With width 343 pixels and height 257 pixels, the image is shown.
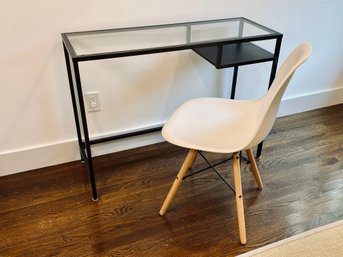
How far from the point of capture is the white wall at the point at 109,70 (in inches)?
61.0

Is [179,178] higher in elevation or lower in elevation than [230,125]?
lower

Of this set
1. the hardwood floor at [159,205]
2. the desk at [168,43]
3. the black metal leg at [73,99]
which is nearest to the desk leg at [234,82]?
the desk at [168,43]

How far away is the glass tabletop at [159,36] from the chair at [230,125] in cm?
30

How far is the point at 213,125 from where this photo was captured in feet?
4.88

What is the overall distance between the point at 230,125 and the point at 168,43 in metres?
0.47

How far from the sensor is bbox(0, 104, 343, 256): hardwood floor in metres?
1.44

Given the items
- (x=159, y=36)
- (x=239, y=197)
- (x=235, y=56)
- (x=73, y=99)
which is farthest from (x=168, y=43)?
(x=239, y=197)

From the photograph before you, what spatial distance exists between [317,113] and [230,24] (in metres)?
1.13

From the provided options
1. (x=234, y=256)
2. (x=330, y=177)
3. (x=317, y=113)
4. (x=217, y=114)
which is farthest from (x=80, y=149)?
(x=317, y=113)

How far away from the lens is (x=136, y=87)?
187 centimetres

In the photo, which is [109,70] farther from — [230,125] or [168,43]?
[230,125]

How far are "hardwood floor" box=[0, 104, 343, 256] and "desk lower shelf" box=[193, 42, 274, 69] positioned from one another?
620 millimetres

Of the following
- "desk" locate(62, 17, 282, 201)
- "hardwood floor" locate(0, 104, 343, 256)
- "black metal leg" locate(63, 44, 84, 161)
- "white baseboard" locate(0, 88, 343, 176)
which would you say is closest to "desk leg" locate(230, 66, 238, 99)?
"desk" locate(62, 17, 282, 201)

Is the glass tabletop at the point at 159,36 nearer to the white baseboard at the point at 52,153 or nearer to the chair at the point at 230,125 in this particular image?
the chair at the point at 230,125
